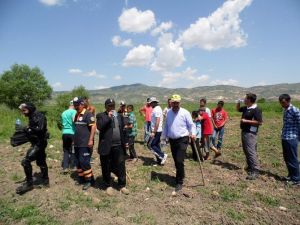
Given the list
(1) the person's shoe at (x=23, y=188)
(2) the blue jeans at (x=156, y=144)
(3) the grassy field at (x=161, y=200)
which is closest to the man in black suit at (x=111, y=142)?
(3) the grassy field at (x=161, y=200)

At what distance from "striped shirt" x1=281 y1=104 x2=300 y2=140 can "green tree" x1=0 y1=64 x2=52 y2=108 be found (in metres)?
50.2

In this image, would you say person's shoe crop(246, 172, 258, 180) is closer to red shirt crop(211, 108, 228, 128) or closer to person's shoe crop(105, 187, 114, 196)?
red shirt crop(211, 108, 228, 128)

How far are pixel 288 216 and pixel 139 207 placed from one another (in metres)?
2.96

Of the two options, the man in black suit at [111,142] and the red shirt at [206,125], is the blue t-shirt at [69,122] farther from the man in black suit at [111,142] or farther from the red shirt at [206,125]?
the red shirt at [206,125]

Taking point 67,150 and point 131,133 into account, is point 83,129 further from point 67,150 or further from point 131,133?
point 131,133

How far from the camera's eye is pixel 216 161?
953 cm

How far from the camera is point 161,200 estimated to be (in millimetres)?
6125

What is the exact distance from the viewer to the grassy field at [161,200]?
206 inches

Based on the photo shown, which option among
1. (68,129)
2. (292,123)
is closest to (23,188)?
(68,129)

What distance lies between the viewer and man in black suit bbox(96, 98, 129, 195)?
6.34 metres

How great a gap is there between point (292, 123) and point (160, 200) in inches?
157

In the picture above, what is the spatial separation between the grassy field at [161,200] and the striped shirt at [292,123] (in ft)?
4.21

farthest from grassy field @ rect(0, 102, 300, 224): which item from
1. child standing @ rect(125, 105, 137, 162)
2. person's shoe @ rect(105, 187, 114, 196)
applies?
child standing @ rect(125, 105, 137, 162)

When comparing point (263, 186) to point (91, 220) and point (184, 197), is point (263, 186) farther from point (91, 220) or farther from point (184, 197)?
point (91, 220)
